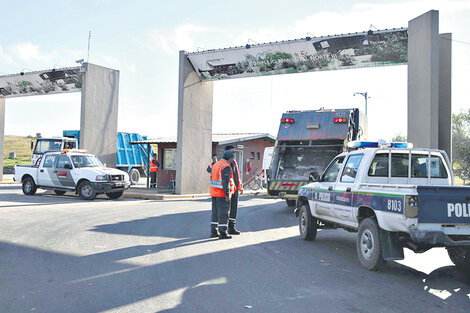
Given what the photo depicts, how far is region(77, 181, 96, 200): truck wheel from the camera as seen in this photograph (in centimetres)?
1780

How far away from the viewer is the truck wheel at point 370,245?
6.40 metres

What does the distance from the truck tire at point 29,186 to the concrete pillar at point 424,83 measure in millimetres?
15993

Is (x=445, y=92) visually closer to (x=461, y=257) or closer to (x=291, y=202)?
(x=291, y=202)

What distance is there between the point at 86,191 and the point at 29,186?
3632 mm

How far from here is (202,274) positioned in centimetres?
616

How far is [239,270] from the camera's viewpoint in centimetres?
643

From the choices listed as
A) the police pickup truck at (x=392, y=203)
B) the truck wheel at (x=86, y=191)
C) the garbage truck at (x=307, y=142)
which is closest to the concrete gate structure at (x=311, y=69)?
the garbage truck at (x=307, y=142)

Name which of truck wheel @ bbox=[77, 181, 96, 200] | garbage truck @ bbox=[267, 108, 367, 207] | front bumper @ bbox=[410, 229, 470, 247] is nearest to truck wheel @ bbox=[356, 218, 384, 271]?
front bumper @ bbox=[410, 229, 470, 247]

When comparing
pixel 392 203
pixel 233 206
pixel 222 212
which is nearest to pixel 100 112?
pixel 233 206

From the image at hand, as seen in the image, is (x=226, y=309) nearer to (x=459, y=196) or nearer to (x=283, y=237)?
(x=459, y=196)

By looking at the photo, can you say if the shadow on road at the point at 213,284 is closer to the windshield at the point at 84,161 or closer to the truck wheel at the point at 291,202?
the truck wheel at the point at 291,202

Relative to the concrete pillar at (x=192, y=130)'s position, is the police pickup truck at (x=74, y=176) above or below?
below

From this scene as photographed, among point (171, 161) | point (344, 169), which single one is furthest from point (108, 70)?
point (344, 169)

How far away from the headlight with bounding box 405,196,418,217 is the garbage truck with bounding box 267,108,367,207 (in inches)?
322
